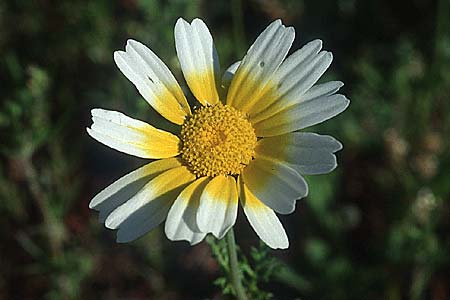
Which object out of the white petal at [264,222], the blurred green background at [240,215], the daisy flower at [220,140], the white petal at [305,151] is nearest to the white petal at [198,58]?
the daisy flower at [220,140]

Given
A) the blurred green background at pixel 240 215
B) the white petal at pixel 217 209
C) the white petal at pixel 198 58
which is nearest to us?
the white petal at pixel 217 209

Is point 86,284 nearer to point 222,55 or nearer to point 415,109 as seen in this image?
point 222,55

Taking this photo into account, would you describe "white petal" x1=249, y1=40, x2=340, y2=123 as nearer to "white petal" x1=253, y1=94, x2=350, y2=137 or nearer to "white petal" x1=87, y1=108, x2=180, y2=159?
"white petal" x1=253, y1=94, x2=350, y2=137

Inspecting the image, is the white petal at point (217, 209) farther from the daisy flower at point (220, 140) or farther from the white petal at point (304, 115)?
the white petal at point (304, 115)

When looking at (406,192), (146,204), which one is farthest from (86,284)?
(146,204)

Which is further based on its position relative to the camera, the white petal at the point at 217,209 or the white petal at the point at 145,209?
the white petal at the point at 145,209

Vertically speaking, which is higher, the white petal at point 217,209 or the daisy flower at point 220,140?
the daisy flower at point 220,140

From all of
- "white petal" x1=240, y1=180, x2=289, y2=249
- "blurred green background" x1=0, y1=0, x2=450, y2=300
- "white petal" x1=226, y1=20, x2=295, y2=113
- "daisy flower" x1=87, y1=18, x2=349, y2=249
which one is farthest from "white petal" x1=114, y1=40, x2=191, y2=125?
"blurred green background" x1=0, y1=0, x2=450, y2=300
